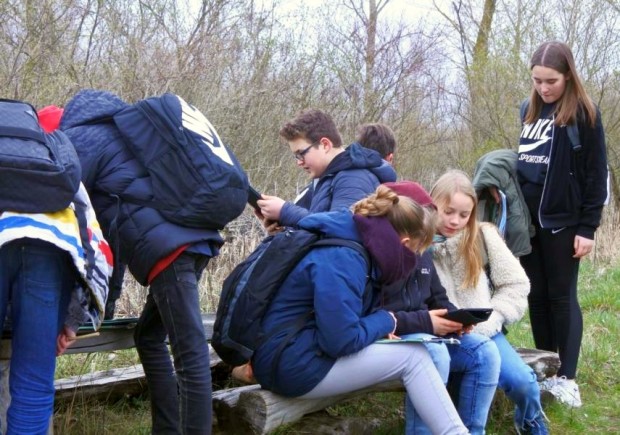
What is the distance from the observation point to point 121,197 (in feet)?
10.3

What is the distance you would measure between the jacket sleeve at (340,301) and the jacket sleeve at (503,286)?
1052 mm

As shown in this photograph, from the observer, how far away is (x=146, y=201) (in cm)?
313

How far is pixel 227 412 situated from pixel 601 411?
2.28 metres

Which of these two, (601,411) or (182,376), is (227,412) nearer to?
(182,376)

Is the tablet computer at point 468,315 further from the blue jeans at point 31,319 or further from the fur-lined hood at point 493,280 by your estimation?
the blue jeans at point 31,319

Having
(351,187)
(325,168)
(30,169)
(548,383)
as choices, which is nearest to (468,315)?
(351,187)

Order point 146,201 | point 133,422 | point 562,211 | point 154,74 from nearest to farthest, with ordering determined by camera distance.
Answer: point 146,201
point 133,422
point 562,211
point 154,74

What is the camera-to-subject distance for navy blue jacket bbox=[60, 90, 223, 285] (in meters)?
→ 3.09

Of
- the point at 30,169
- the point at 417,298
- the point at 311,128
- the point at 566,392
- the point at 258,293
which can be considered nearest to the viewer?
the point at 30,169

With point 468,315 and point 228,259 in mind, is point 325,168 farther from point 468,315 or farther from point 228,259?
point 228,259

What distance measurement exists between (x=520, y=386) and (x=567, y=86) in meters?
1.68

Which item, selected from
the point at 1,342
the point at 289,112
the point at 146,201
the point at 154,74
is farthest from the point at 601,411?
the point at 289,112

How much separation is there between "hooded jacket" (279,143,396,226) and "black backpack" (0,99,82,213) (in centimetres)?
150

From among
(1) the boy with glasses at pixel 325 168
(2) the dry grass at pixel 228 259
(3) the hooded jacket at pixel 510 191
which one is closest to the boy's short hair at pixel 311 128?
(1) the boy with glasses at pixel 325 168
